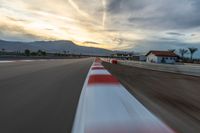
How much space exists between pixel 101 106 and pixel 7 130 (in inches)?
84.8

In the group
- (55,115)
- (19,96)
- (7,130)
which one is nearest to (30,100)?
(19,96)

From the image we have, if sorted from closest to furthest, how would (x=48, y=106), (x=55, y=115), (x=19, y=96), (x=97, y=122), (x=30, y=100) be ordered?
(x=97, y=122) → (x=55, y=115) → (x=48, y=106) → (x=30, y=100) → (x=19, y=96)

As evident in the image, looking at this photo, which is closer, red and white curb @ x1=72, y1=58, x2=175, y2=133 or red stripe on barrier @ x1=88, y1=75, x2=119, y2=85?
red and white curb @ x1=72, y1=58, x2=175, y2=133

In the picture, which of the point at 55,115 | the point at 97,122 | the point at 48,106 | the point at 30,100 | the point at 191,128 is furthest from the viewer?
the point at 30,100

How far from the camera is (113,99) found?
704 cm

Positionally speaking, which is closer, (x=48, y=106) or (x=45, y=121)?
(x=45, y=121)

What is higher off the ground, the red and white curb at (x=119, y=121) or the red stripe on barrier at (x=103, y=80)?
the red and white curb at (x=119, y=121)

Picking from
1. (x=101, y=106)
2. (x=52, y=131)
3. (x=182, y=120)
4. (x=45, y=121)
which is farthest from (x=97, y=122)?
(x=182, y=120)

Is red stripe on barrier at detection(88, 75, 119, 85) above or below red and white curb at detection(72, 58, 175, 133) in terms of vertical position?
below

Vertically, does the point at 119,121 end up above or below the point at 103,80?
above

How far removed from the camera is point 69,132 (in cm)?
450

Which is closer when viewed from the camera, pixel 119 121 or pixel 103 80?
pixel 119 121

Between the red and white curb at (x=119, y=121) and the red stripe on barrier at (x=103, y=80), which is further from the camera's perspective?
the red stripe on barrier at (x=103, y=80)

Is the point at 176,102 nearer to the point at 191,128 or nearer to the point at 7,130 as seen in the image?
the point at 191,128
